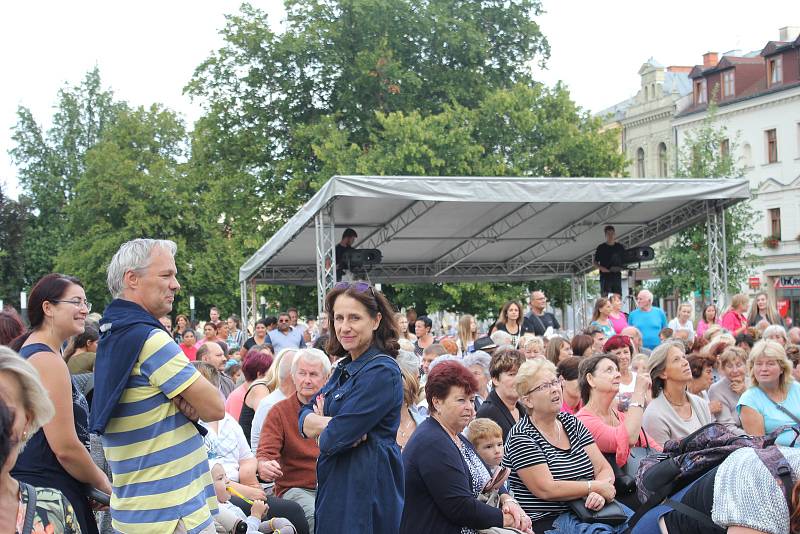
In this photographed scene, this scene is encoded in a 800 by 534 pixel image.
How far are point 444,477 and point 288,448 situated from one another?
1.71m

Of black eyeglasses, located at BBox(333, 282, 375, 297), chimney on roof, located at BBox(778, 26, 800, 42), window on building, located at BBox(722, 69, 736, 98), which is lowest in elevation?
black eyeglasses, located at BBox(333, 282, 375, 297)

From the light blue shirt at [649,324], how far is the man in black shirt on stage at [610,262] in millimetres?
3746

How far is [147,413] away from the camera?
3.64 metres

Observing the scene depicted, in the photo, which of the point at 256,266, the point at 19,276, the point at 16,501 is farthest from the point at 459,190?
the point at 19,276

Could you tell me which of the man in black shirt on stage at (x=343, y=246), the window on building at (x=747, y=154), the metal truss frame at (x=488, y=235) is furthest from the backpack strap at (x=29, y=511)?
the window on building at (x=747, y=154)

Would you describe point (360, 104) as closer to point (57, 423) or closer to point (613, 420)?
point (613, 420)

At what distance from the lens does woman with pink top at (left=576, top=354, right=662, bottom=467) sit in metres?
6.17

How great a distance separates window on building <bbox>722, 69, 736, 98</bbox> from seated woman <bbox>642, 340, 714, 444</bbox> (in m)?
44.4

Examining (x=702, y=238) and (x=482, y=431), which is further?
(x=702, y=238)

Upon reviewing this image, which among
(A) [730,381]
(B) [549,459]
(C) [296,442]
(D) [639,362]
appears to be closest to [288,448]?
(C) [296,442]

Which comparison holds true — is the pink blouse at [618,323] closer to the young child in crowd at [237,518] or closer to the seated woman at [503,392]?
the seated woman at [503,392]

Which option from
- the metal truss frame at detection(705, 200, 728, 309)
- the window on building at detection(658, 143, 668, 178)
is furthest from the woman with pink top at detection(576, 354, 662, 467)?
the window on building at detection(658, 143, 668, 178)

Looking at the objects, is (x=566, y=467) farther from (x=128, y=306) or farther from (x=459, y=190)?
(x=459, y=190)

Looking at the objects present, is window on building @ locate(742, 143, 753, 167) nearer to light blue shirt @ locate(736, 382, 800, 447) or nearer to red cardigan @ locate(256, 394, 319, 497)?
light blue shirt @ locate(736, 382, 800, 447)
